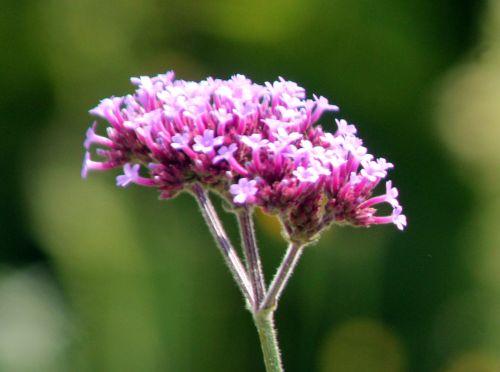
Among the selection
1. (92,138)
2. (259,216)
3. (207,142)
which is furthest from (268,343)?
(259,216)

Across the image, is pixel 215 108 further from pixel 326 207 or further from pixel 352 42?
pixel 352 42

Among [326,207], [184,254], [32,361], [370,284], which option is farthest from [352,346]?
[326,207]

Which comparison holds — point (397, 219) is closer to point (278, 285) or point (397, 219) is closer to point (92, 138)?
point (278, 285)

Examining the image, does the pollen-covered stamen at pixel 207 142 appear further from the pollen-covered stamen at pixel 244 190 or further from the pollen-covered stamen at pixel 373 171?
the pollen-covered stamen at pixel 373 171

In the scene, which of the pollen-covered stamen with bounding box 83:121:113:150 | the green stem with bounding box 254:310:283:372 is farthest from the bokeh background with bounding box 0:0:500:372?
the green stem with bounding box 254:310:283:372

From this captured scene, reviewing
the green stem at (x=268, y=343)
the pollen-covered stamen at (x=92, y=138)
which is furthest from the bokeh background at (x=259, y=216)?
the green stem at (x=268, y=343)

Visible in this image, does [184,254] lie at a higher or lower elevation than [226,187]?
lower
